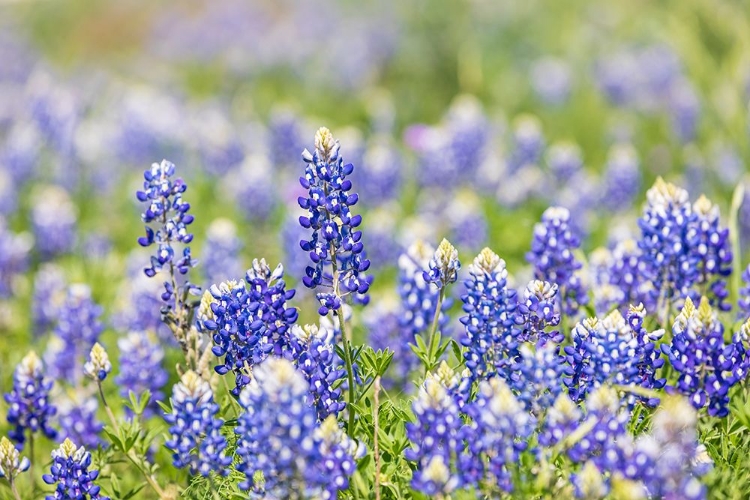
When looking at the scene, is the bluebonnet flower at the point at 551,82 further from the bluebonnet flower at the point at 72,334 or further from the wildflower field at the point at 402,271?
the bluebonnet flower at the point at 72,334

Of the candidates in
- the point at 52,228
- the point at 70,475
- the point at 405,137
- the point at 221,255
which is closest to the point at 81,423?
the point at 70,475

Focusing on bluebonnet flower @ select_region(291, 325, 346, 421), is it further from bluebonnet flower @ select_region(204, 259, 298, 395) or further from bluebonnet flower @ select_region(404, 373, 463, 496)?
bluebonnet flower @ select_region(404, 373, 463, 496)

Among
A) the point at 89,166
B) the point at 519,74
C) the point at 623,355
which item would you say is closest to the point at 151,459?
the point at 623,355

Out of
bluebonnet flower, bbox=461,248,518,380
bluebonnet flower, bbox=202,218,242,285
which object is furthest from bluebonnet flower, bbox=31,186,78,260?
bluebonnet flower, bbox=461,248,518,380

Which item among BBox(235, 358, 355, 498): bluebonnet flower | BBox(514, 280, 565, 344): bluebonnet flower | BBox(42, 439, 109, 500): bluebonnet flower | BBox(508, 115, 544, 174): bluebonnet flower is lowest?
BBox(235, 358, 355, 498): bluebonnet flower

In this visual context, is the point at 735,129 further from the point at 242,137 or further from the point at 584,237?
the point at 242,137

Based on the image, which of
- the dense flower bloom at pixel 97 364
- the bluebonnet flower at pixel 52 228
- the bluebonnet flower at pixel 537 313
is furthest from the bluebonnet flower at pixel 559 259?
the bluebonnet flower at pixel 52 228
